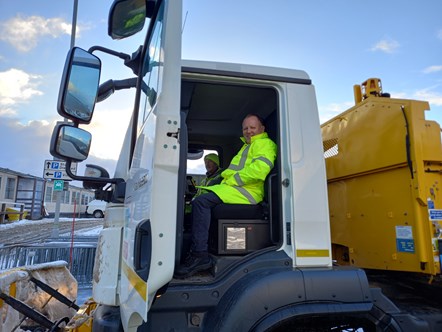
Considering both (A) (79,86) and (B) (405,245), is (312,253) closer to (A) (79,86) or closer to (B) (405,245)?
(B) (405,245)

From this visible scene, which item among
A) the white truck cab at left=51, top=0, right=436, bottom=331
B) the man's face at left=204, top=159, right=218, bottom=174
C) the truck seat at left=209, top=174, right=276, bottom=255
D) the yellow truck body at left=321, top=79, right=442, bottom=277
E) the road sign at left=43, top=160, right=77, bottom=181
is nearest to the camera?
the white truck cab at left=51, top=0, right=436, bottom=331

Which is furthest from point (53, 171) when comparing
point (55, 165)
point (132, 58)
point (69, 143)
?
point (69, 143)

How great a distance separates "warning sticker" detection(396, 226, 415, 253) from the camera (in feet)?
7.48

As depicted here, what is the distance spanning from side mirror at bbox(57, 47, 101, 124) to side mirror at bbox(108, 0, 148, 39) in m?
0.35

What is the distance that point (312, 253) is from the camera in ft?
6.43

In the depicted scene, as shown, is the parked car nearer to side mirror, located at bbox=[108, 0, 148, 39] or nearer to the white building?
the white building

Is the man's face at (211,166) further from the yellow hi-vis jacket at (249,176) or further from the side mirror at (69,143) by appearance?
the side mirror at (69,143)

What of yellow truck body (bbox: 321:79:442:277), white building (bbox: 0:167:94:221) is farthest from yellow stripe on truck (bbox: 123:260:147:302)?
white building (bbox: 0:167:94:221)

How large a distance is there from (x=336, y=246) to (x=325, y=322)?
1.23 meters

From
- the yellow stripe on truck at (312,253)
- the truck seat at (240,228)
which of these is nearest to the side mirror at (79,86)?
the truck seat at (240,228)

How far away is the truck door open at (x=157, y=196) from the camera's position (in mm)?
1589

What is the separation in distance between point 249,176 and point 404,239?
1264mm

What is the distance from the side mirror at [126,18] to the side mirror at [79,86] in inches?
13.8

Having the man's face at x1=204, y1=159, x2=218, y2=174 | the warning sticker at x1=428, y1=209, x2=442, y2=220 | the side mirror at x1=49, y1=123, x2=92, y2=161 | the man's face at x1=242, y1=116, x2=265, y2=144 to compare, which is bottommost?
the warning sticker at x1=428, y1=209, x2=442, y2=220
